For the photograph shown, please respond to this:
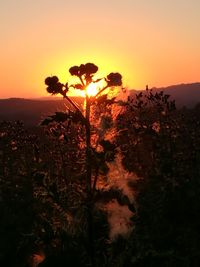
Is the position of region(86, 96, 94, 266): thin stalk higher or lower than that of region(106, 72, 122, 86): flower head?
lower

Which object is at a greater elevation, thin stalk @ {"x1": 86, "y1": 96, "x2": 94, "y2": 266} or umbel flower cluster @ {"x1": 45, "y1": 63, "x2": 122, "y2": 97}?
umbel flower cluster @ {"x1": 45, "y1": 63, "x2": 122, "y2": 97}

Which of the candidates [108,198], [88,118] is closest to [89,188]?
[108,198]

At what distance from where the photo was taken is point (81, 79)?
8.84 meters

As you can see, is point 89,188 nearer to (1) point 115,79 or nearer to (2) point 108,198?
(2) point 108,198

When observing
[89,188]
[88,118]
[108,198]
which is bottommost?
[108,198]

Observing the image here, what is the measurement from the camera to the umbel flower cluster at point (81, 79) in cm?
866

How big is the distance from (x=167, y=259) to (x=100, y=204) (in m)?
8.77

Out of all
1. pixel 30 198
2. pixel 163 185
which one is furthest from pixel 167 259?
pixel 30 198

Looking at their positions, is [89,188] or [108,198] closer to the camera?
[108,198]

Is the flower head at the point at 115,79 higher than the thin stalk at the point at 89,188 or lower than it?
higher

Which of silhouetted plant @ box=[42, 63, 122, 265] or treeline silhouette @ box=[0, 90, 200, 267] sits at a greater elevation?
silhouetted plant @ box=[42, 63, 122, 265]

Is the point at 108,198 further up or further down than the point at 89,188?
further down

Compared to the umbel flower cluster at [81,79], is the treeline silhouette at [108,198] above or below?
below

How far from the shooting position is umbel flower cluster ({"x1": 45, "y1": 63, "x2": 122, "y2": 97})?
8.66 meters
